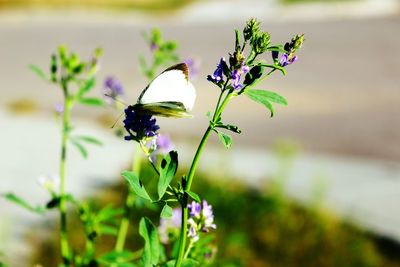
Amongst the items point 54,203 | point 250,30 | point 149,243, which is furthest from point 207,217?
point 54,203

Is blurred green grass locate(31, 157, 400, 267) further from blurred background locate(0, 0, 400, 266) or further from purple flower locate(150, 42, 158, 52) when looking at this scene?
purple flower locate(150, 42, 158, 52)

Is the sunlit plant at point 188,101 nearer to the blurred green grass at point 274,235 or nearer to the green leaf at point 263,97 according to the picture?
the green leaf at point 263,97

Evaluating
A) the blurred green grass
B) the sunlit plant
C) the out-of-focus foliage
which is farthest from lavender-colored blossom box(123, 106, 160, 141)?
the out-of-focus foliage

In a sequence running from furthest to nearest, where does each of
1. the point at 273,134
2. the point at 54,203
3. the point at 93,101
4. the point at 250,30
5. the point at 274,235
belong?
the point at 273,134
the point at 274,235
the point at 93,101
the point at 54,203
the point at 250,30

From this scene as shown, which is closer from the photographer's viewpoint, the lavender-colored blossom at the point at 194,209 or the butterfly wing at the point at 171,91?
the butterfly wing at the point at 171,91

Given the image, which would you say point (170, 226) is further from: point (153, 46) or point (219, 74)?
point (219, 74)

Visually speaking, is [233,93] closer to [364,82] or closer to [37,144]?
[37,144]

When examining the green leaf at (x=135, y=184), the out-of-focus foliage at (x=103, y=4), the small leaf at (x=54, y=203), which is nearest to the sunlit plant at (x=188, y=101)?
the green leaf at (x=135, y=184)
